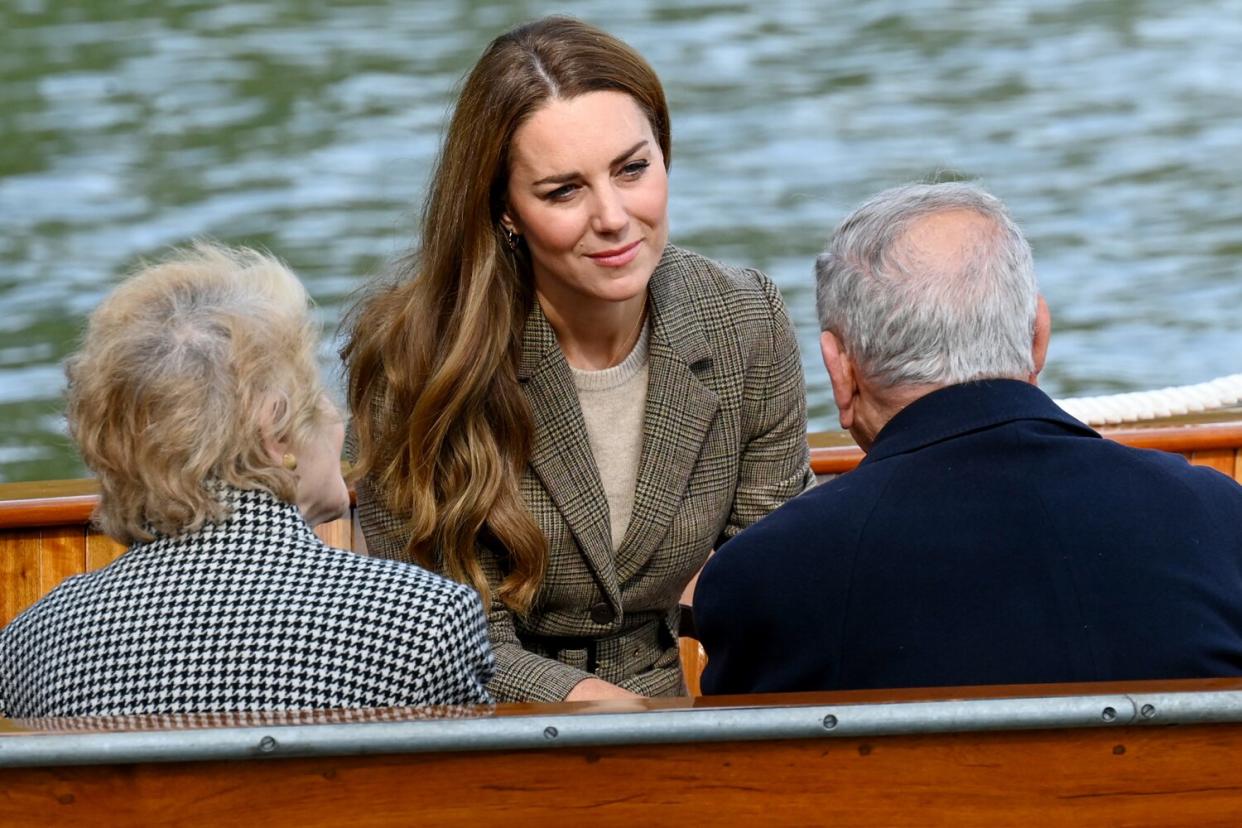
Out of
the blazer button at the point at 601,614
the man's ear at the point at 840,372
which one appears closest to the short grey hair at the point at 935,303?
the man's ear at the point at 840,372

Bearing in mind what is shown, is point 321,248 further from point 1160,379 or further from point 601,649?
point 601,649

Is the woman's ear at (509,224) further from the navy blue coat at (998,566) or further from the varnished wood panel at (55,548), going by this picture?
the varnished wood panel at (55,548)

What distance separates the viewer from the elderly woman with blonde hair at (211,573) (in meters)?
1.71

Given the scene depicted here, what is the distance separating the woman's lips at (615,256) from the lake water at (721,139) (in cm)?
350

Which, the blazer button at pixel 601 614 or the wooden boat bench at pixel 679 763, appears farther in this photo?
the blazer button at pixel 601 614

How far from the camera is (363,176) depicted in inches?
352

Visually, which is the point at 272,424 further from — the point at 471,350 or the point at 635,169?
the point at 635,169

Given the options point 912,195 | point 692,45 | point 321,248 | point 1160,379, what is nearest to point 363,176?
point 321,248

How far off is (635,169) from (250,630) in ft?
2.61

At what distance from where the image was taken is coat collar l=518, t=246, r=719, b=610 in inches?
91.9

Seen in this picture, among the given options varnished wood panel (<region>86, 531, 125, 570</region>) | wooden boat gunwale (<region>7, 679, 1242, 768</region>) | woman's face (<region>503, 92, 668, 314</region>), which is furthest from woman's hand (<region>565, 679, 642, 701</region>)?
varnished wood panel (<region>86, 531, 125, 570</region>)

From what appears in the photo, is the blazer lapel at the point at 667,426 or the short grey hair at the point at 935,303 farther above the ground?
the short grey hair at the point at 935,303

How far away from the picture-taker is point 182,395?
5.68 feet

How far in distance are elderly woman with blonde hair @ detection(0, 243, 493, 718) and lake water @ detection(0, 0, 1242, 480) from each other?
158 inches
